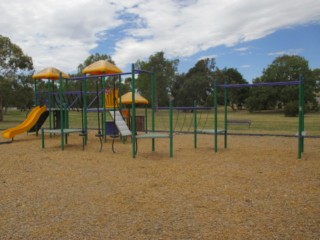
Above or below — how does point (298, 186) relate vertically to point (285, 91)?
below

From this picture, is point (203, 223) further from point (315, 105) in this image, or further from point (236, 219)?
point (315, 105)

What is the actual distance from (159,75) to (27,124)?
133 feet

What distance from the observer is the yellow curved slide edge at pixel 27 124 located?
10859 mm

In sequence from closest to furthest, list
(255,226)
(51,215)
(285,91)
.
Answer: (255,226)
(51,215)
(285,91)

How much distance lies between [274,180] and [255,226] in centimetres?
208

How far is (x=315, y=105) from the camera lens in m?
39.5

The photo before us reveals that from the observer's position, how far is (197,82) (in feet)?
162

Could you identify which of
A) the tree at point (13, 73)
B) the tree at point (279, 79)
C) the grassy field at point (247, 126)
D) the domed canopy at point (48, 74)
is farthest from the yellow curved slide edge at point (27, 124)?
the tree at point (279, 79)

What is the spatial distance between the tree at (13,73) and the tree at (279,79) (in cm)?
2818

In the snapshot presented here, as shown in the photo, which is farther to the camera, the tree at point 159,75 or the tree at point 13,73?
→ the tree at point 159,75

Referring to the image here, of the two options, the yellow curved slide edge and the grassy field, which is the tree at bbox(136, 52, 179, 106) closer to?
the grassy field

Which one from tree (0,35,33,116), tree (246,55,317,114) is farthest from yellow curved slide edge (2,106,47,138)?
tree (246,55,317,114)

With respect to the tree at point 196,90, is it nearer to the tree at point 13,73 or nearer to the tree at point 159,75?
the tree at point 159,75

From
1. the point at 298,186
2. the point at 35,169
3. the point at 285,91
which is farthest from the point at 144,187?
the point at 285,91
